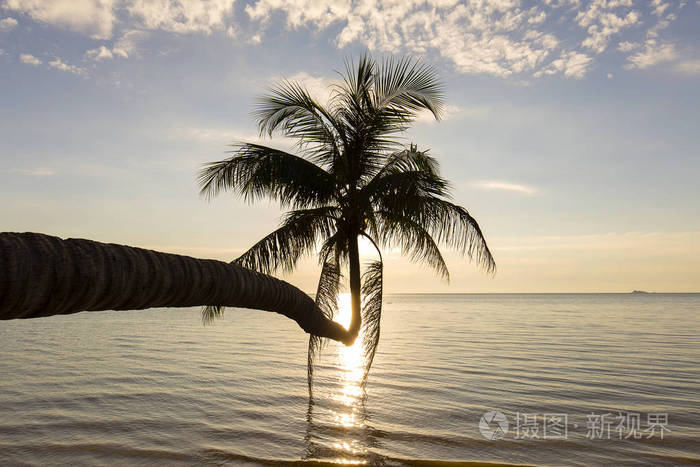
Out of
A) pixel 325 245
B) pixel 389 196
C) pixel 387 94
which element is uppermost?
pixel 387 94

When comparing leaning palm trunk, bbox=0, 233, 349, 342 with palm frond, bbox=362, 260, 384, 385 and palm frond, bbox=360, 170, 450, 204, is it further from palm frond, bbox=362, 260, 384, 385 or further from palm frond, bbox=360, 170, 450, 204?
palm frond, bbox=362, 260, 384, 385

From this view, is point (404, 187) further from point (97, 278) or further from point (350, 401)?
point (350, 401)

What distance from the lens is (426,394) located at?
14.0 meters

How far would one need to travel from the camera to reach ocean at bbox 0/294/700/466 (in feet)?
28.8

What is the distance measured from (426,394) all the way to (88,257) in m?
13.0

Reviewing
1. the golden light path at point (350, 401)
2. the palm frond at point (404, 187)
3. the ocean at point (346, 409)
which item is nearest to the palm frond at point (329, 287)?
the golden light path at point (350, 401)

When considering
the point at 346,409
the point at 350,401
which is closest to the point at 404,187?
the point at 346,409

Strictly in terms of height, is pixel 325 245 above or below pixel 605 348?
above

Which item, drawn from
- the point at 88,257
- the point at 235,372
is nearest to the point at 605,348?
the point at 235,372

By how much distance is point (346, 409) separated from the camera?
39.8 feet

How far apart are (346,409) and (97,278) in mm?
10552

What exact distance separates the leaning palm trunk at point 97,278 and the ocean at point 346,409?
5.85 m

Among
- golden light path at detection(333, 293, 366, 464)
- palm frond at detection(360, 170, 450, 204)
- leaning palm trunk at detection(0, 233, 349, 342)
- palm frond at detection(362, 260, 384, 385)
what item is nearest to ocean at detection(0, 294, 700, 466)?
golden light path at detection(333, 293, 366, 464)

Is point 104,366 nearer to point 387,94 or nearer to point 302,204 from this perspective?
point 302,204
